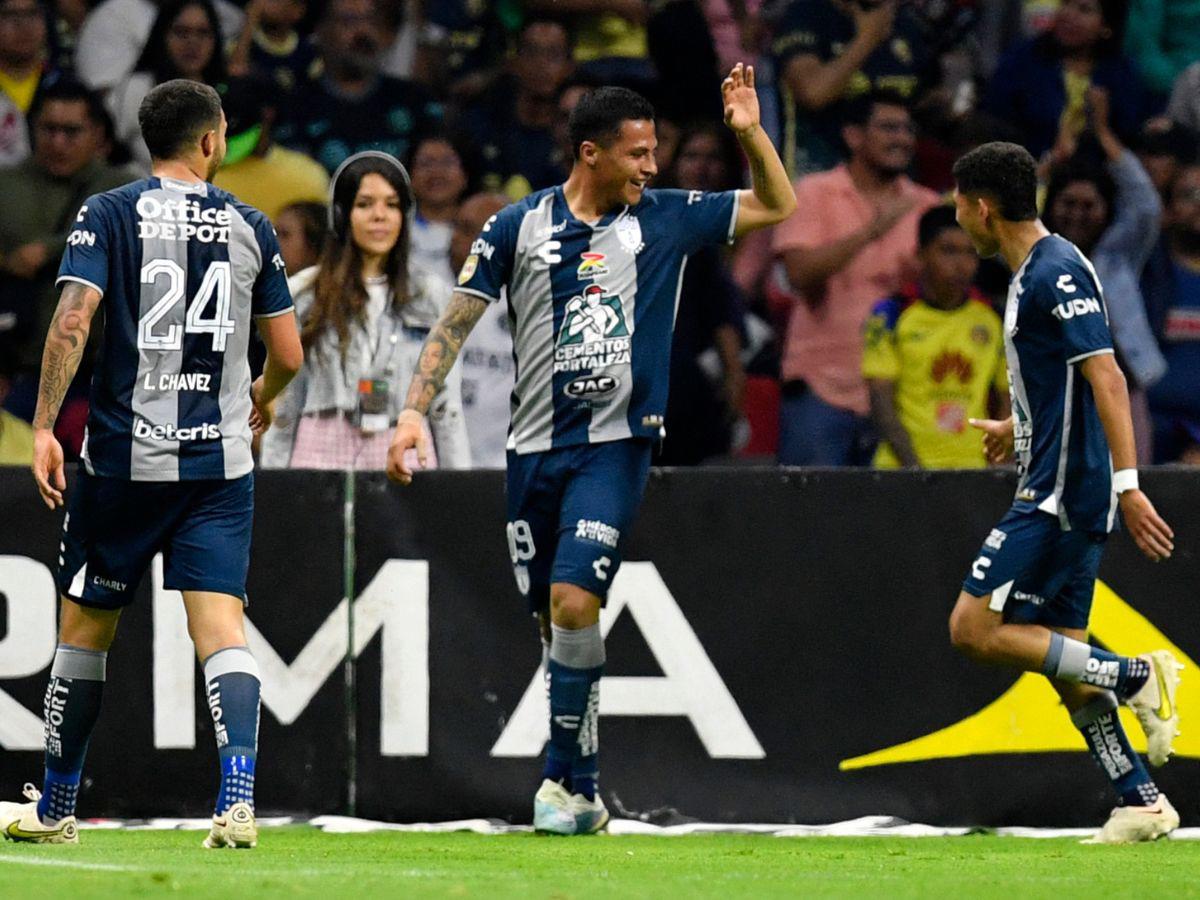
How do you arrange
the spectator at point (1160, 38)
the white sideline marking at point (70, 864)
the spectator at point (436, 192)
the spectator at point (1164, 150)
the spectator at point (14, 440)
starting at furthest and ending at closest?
the spectator at point (1160, 38), the spectator at point (1164, 150), the spectator at point (436, 192), the spectator at point (14, 440), the white sideline marking at point (70, 864)

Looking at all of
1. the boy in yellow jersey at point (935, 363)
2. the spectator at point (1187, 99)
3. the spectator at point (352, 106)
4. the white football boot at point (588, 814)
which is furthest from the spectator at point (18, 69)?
the spectator at point (1187, 99)

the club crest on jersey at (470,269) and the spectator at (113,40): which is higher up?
the spectator at (113,40)

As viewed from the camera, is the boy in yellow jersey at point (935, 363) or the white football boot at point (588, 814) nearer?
the white football boot at point (588, 814)

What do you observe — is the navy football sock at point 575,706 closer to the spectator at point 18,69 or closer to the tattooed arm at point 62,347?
the tattooed arm at point 62,347

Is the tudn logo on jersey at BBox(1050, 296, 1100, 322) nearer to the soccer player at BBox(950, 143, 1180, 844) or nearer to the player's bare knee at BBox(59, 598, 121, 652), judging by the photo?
the soccer player at BBox(950, 143, 1180, 844)

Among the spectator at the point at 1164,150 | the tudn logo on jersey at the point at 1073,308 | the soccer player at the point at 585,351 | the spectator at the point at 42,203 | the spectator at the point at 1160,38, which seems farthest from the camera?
the spectator at the point at 1160,38

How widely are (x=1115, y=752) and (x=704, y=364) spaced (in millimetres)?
4235

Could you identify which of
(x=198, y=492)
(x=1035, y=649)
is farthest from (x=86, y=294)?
(x=1035, y=649)

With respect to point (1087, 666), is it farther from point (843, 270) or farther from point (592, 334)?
point (843, 270)

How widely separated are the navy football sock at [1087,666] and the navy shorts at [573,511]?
1.50m

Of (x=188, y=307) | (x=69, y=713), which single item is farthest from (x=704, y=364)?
(x=69, y=713)

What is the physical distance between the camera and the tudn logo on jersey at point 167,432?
235 inches

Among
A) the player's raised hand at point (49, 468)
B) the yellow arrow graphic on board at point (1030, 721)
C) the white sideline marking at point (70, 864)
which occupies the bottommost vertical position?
the white sideline marking at point (70, 864)

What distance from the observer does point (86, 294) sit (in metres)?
5.86
